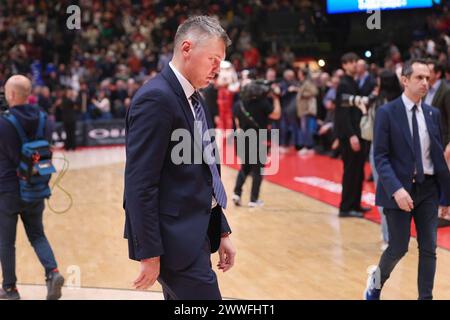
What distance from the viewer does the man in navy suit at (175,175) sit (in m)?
2.84

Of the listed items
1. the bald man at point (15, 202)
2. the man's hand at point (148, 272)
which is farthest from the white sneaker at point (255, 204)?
the man's hand at point (148, 272)

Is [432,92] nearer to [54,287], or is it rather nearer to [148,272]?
[54,287]

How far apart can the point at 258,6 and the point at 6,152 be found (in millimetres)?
16887

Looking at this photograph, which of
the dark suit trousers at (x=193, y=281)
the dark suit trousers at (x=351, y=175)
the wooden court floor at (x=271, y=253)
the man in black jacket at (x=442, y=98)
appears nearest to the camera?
the dark suit trousers at (x=193, y=281)

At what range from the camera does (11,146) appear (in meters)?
5.08

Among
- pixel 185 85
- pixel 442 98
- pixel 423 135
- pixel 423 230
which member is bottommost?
pixel 423 230

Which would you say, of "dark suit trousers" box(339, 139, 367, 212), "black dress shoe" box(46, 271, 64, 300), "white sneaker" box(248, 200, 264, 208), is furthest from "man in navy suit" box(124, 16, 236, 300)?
"white sneaker" box(248, 200, 264, 208)

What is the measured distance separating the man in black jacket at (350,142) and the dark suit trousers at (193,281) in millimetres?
5041

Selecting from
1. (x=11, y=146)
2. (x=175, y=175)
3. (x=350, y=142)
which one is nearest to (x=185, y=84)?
(x=175, y=175)

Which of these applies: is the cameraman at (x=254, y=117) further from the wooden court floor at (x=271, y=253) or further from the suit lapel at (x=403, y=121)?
the suit lapel at (x=403, y=121)

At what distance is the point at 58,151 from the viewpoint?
16.3 metres

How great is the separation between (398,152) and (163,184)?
214 cm

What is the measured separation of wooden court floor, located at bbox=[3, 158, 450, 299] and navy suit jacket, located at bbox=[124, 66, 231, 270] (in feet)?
7.96

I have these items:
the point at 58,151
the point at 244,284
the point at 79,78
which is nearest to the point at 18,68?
the point at 79,78
